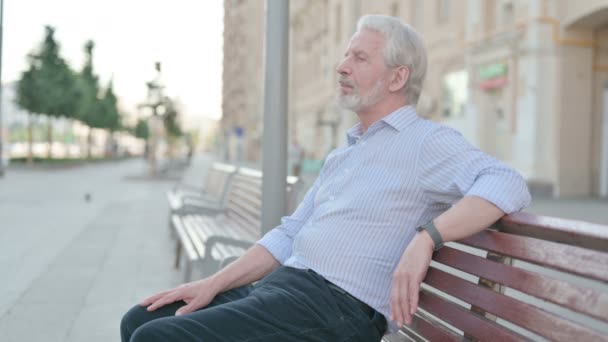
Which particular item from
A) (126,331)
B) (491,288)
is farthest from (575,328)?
(126,331)

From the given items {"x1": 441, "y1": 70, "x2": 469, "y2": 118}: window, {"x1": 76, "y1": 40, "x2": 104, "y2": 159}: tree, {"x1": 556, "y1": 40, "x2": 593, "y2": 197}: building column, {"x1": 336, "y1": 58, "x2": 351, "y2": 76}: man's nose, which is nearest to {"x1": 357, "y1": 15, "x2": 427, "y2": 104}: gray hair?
{"x1": 336, "y1": 58, "x2": 351, "y2": 76}: man's nose

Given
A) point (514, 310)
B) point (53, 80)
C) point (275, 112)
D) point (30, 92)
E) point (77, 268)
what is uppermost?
point (53, 80)

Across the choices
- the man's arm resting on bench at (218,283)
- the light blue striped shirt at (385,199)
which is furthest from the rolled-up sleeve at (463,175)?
the man's arm resting on bench at (218,283)

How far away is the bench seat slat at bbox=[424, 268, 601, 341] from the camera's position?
68.6 inches

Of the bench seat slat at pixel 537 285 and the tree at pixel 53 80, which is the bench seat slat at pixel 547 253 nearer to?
the bench seat slat at pixel 537 285

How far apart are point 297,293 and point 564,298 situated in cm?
92

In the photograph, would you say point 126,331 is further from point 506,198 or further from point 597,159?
point 597,159

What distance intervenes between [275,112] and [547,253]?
2.69m

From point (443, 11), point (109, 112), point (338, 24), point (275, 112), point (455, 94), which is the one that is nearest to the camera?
point (275, 112)

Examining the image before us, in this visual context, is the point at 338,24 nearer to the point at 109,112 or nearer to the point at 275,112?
the point at 109,112

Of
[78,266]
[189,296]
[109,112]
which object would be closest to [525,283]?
[189,296]

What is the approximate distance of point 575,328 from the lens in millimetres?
1729

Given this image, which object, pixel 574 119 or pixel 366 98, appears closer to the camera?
pixel 366 98

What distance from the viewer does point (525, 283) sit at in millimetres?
1942
